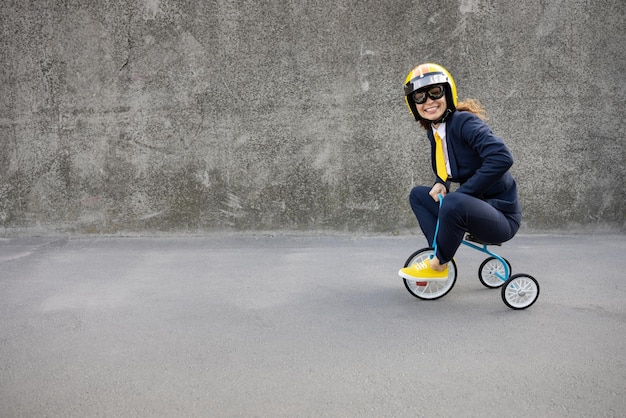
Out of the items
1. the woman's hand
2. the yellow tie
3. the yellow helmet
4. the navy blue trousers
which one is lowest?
the navy blue trousers

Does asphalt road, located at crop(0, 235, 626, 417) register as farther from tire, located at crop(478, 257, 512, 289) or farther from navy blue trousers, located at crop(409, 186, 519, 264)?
navy blue trousers, located at crop(409, 186, 519, 264)

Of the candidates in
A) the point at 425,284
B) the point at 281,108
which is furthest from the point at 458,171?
the point at 281,108

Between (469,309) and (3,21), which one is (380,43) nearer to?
(469,309)

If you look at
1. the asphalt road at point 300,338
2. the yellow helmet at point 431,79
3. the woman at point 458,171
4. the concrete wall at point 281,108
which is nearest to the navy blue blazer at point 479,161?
the woman at point 458,171

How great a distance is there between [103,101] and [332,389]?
338cm

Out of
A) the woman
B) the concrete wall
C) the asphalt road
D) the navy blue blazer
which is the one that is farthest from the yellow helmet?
the concrete wall

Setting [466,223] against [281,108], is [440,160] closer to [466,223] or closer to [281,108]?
[466,223]

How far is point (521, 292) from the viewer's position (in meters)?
2.58

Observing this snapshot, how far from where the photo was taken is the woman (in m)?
2.42

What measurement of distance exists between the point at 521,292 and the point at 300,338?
1.23 metres

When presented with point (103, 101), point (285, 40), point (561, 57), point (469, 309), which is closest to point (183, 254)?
point (103, 101)

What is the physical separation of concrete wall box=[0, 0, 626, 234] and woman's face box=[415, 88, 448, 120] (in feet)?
5.06

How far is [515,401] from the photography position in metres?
1.70

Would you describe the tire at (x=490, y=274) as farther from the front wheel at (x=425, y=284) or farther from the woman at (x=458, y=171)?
the woman at (x=458, y=171)
